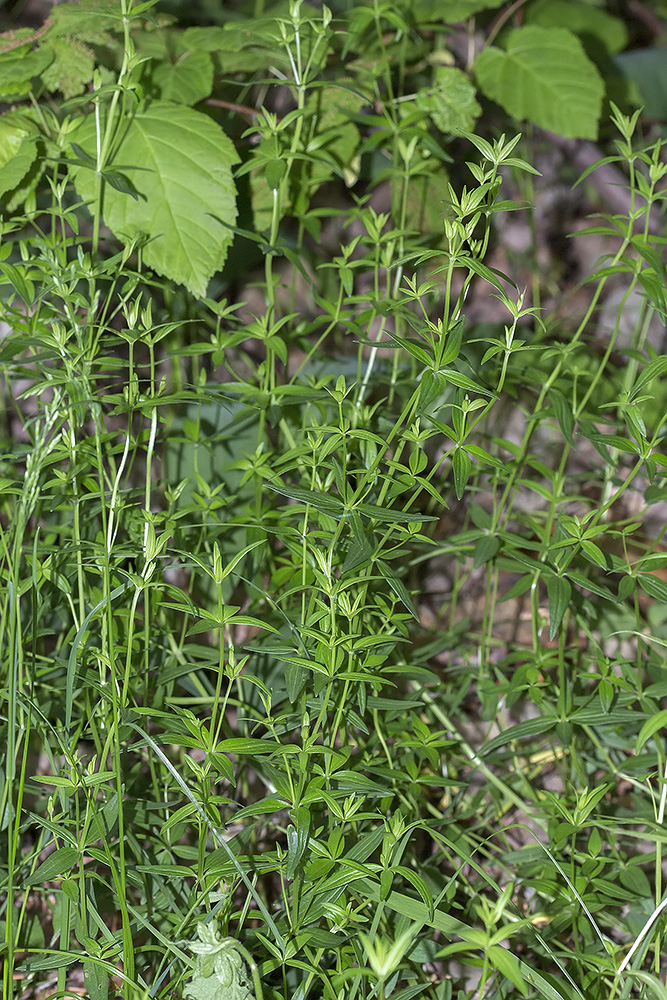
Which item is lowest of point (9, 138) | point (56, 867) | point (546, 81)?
point (56, 867)

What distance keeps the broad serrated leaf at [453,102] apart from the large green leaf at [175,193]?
1.80 feet

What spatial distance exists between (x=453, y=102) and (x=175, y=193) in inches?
28.6

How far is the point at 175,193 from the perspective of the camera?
55.7 inches

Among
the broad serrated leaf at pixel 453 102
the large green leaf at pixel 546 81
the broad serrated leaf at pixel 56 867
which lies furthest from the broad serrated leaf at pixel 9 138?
the broad serrated leaf at pixel 56 867

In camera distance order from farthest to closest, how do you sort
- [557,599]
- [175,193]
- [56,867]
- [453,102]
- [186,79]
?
1. [453,102]
2. [186,79]
3. [175,193]
4. [557,599]
5. [56,867]

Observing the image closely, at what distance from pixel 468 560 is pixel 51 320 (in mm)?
1111

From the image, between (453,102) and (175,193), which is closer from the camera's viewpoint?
(175,193)

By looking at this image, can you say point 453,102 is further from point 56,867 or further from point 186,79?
point 56,867

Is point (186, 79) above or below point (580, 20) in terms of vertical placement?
above

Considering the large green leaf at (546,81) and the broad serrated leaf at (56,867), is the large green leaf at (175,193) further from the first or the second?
the broad serrated leaf at (56,867)

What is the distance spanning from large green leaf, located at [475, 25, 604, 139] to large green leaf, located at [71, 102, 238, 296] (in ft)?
2.49

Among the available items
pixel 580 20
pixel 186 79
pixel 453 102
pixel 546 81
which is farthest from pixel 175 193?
pixel 580 20

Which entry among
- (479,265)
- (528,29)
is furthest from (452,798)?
(528,29)

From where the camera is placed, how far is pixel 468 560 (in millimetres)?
1883
